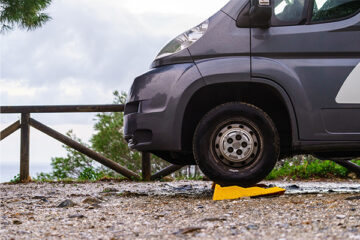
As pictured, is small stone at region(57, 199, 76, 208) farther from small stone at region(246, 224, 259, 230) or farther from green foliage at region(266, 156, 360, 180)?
green foliage at region(266, 156, 360, 180)

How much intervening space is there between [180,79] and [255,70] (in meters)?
0.74

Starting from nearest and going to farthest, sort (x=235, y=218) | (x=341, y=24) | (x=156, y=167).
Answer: (x=235, y=218) → (x=341, y=24) → (x=156, y=167)

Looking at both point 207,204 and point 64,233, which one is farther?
point 207,204

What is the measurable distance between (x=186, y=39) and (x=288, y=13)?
106 centimetres

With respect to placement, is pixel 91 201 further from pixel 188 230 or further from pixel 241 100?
pixel 188 230

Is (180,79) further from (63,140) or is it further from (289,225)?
(63,140)

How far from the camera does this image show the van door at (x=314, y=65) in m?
5.05

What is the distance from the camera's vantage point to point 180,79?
506 cm

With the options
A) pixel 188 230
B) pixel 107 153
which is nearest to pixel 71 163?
pixel 107 153

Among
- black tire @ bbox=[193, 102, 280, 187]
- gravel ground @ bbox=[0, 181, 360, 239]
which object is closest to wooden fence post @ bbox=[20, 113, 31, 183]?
gravel ground @ bbox=[0, 181, 360, 239]

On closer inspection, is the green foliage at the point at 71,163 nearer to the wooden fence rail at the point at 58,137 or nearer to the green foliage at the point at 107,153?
the green foliage at the point at 107,153

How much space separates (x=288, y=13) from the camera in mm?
5227

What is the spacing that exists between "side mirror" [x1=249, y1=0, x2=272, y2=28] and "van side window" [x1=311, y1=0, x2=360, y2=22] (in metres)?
0.50

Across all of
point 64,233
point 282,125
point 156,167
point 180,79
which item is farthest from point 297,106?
point 156,167
